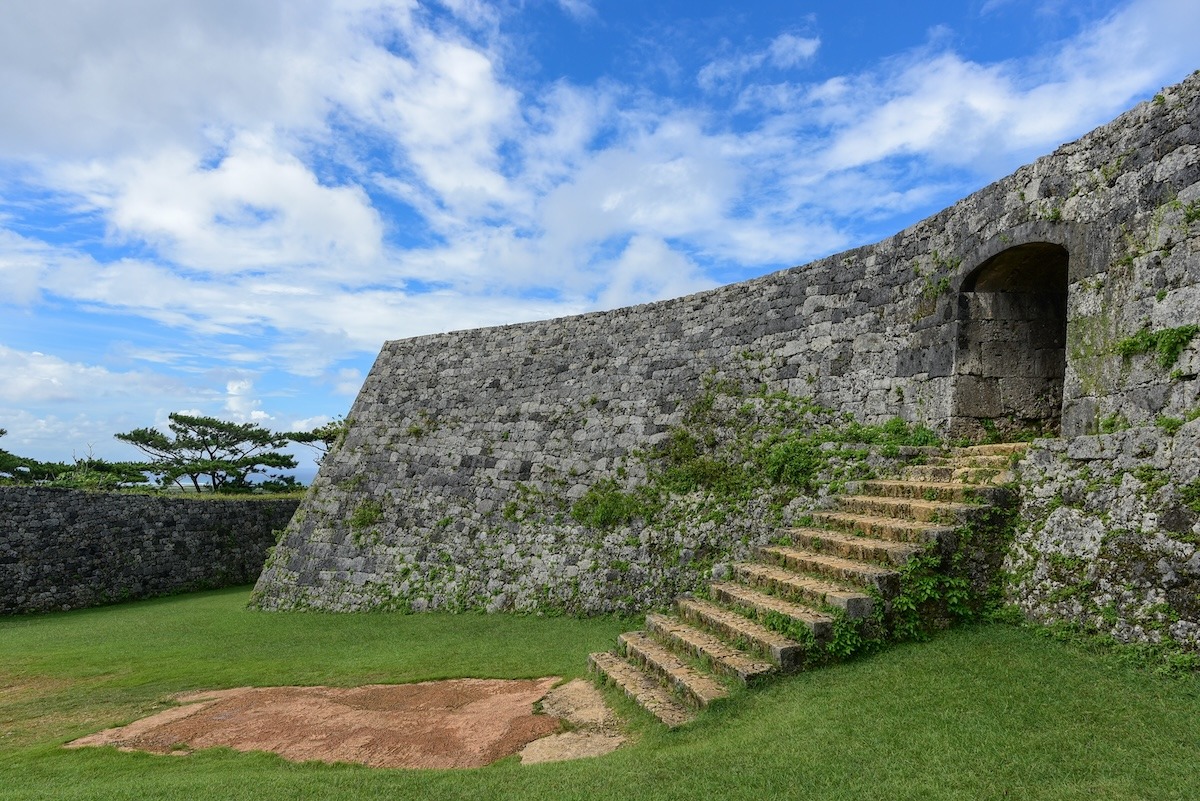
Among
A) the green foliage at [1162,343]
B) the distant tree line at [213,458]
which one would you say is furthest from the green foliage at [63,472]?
the green foliage at [1162,343]

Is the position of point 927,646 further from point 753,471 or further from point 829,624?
point 753,471

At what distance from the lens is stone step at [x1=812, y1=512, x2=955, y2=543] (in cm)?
544

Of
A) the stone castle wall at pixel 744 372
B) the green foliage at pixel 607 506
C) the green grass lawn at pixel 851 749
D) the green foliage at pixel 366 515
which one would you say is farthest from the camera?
the green foliage at pixel 366 515

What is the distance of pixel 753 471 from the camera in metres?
8.72

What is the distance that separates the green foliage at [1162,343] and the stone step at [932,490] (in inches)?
59.1

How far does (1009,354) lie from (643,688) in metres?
5.33

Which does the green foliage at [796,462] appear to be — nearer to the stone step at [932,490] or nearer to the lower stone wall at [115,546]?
the stone step at [932,490]

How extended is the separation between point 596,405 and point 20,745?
25.0ft

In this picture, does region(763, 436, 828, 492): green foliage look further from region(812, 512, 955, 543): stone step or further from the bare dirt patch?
the bare dirt patch

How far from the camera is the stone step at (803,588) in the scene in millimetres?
5094

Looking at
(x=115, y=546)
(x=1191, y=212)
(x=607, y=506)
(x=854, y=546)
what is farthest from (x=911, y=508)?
(x=115, y=546)

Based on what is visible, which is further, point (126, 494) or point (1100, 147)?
point (126, 494)

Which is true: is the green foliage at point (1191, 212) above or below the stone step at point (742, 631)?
above

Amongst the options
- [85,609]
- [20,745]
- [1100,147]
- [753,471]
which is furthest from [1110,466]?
[85,609]
